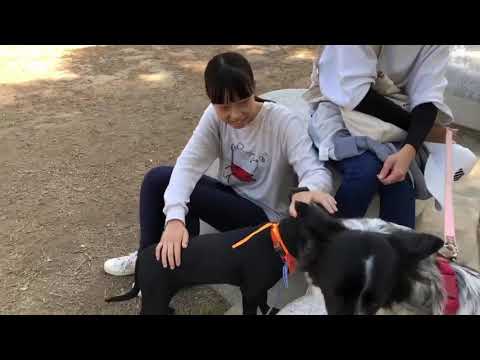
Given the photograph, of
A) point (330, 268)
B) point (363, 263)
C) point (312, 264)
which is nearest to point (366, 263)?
point (363, 263)

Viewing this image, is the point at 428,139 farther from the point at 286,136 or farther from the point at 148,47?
the point at 148,47

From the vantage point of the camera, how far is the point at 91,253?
3.39m

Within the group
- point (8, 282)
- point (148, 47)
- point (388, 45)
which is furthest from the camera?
point (148, 47)

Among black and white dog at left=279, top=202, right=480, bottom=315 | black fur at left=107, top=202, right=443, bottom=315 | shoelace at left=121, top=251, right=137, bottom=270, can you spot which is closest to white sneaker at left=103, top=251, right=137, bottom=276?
shoelace at left=121, top=251, right=137, bottom=270

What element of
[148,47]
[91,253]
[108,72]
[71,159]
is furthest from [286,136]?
[148,47]

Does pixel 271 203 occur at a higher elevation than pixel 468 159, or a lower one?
lower

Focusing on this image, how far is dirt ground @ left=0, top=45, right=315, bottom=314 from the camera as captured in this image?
3.14 metres

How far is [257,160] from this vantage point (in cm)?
279

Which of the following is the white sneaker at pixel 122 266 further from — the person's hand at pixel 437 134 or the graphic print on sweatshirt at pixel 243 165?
the person's hand at pixel 437 134

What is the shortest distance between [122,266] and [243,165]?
1083 mm

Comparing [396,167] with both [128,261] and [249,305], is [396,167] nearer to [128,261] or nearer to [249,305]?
[249,305]

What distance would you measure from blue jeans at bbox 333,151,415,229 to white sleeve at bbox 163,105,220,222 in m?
0.77

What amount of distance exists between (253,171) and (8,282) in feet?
5.88

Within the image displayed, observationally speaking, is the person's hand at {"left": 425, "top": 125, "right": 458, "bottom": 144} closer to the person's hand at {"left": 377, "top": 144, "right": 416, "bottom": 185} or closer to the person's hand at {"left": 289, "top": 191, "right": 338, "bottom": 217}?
the person's hand at {"left": 377, "top": 144, "right": 416, "bottom": 185}
